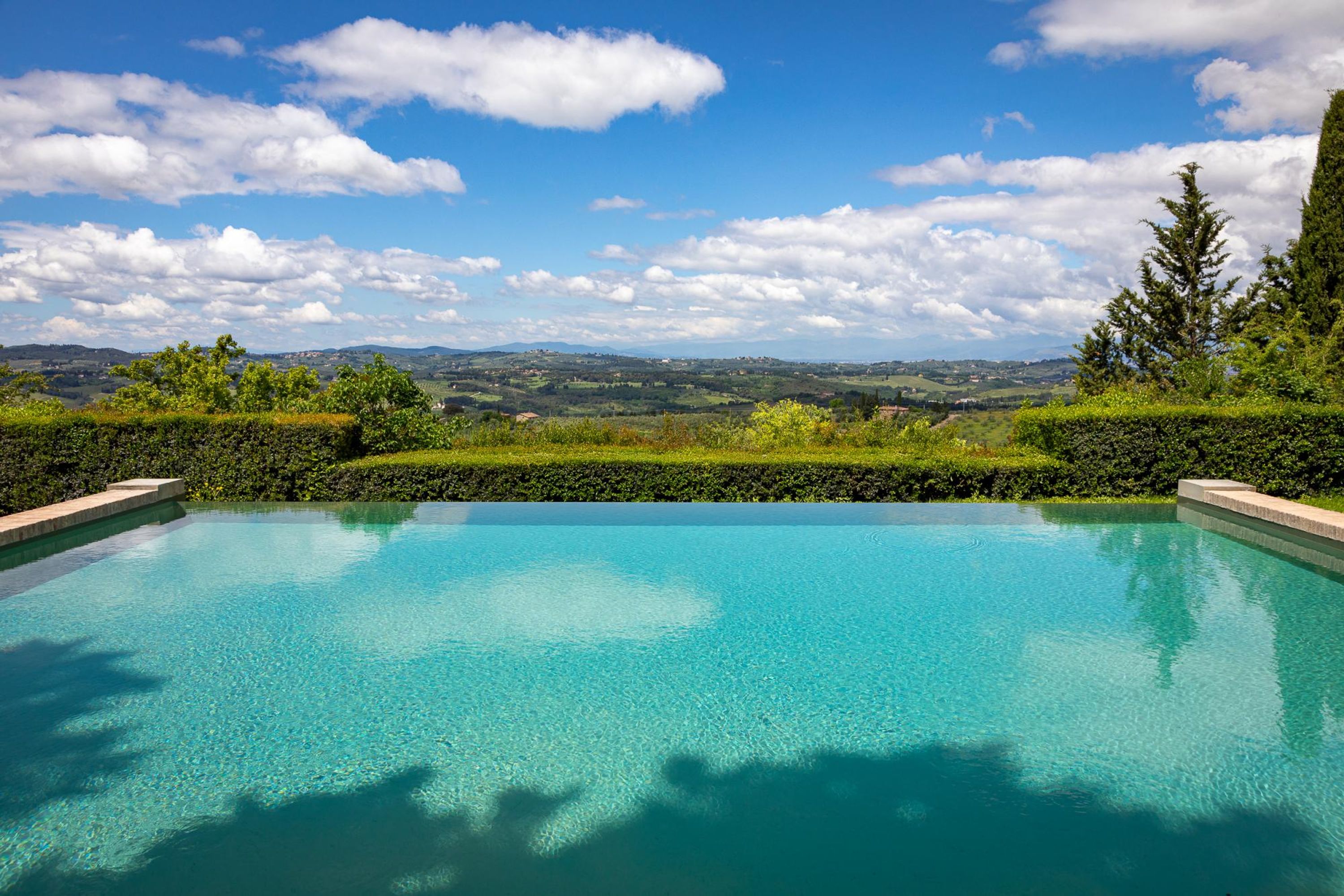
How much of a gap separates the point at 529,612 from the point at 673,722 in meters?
2.15

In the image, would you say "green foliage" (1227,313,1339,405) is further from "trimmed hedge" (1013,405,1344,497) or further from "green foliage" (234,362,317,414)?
"green foliage" (234,362,317,414)

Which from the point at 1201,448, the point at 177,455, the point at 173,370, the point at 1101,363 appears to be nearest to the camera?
the point at 1201,448

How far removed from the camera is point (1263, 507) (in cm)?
831

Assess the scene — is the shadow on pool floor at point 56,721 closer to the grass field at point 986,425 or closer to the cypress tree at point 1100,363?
the cypress tree at point 1100,363

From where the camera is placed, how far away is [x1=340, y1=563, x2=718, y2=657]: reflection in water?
5406mm

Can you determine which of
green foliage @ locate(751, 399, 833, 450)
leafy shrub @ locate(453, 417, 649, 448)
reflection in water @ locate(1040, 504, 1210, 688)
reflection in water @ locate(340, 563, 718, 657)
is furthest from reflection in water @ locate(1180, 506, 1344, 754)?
leafy shrub @ locate(453, 417, 649, 448)

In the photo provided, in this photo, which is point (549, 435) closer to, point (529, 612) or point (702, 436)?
point (702, 436)

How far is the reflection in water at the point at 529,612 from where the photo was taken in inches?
213

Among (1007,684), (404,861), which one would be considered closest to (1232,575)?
(1007,684)

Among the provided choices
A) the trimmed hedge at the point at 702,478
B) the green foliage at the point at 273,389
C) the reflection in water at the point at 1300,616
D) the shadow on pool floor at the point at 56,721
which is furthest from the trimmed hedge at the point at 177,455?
the reflection in water at the point at 1300,616

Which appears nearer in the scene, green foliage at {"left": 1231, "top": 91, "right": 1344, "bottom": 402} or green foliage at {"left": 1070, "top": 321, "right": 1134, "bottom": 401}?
green foliage at {"left": 1231, "top": 91, "right": 1344, "bottom": 402}

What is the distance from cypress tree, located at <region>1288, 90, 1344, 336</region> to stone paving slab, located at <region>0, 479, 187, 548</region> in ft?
77.5

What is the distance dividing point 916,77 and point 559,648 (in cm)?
1611

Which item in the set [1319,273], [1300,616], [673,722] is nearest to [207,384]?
[673,722]
